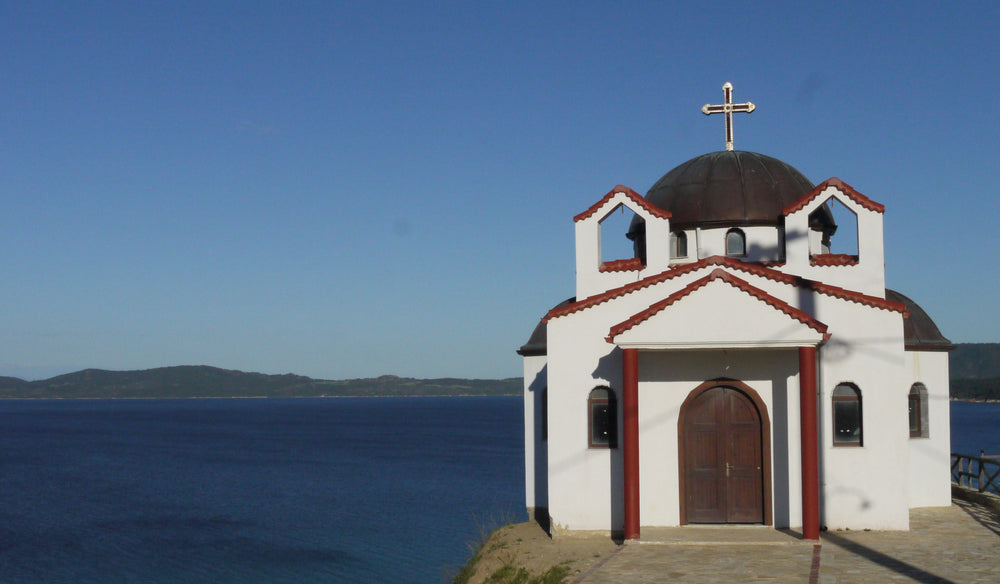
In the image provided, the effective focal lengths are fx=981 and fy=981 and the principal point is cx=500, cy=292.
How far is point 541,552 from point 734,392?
4.63 m

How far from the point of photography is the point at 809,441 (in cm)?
1667

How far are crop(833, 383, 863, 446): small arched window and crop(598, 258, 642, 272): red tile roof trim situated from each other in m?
4.63

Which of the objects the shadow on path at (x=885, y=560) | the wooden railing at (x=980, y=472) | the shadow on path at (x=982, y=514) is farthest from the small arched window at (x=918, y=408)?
the shadow on path at (x=885, y=560)

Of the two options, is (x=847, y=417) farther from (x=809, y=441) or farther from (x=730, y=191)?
(x=730, y=191)

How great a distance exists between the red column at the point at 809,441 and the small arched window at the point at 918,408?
18.2 ft

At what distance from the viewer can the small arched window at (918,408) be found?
69.0 ft

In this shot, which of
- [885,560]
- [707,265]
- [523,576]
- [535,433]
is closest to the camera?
[885,560]

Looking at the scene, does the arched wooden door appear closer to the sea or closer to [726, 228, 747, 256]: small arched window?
[726, 228, 747, 256]: small arched window

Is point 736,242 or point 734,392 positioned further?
point 736,242

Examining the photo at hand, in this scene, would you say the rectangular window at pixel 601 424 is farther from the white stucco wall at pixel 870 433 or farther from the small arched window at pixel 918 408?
the small arched window at pixel 918 408

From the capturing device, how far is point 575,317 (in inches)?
716

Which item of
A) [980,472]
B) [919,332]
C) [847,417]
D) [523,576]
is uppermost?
[919,332]

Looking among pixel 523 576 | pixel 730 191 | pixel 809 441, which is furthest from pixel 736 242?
pixel 523 576

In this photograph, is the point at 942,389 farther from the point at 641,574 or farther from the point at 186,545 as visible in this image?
the point at 186,545
